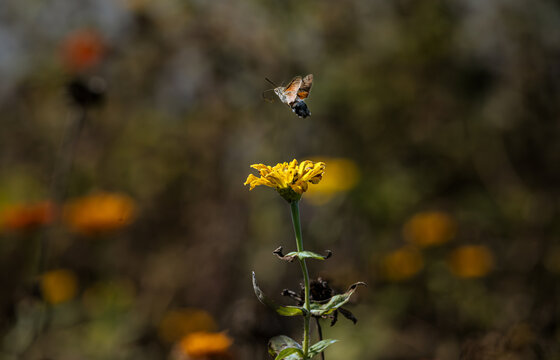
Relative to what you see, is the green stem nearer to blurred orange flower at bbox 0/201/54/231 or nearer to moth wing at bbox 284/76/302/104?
moth wing at bbox 284/76/302/104

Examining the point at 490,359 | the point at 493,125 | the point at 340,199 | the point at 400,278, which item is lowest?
the point at 490,359

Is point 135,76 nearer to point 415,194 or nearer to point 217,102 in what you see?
point 217,102

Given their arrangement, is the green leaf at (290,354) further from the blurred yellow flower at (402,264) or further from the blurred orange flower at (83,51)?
the blurred orange flower at (83,51)

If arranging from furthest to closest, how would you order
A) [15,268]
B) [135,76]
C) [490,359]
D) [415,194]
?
[135,76]
[415,194]
[15,268]
[490,359]

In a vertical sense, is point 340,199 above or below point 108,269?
above

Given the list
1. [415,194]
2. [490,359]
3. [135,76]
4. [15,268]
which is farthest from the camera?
[135,76]

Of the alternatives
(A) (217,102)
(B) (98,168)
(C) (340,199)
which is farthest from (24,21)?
(C) (340,199)

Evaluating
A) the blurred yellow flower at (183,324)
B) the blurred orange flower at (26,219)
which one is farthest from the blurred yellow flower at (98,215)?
the blurred yellow flower at (183,324)

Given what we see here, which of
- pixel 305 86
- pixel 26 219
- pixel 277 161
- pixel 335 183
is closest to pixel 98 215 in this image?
pixel 26 219
